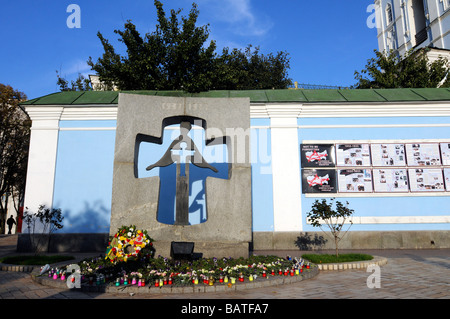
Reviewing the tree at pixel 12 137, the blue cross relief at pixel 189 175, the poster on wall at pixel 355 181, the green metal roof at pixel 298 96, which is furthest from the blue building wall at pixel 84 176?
the tree at pixel 12 137

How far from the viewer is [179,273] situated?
580 centimetres

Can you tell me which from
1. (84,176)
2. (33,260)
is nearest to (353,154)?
(84,176)

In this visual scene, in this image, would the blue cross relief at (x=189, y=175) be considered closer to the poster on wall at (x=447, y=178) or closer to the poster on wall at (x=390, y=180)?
the poster on wall at (x=390, y=180)

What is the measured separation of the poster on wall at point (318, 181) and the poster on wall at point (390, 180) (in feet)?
4.85

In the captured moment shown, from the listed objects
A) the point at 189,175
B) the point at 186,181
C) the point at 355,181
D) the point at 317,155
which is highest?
the point at 317,155

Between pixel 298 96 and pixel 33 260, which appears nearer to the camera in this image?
pixel 33 260

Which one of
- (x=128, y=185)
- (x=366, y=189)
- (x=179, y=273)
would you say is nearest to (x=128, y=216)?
(x=128, y=185)

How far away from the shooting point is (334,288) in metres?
5.25

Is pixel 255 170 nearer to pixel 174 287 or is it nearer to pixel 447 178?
pixel 174 287

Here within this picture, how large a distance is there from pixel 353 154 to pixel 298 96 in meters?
2.90

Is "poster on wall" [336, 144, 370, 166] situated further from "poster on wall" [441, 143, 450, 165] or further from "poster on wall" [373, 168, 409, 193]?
"poster on wall" [441, 143, 450, 165]

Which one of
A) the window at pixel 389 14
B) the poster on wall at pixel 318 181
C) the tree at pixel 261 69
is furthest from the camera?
the window at pixel 389 14

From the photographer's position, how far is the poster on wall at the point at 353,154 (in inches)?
425
